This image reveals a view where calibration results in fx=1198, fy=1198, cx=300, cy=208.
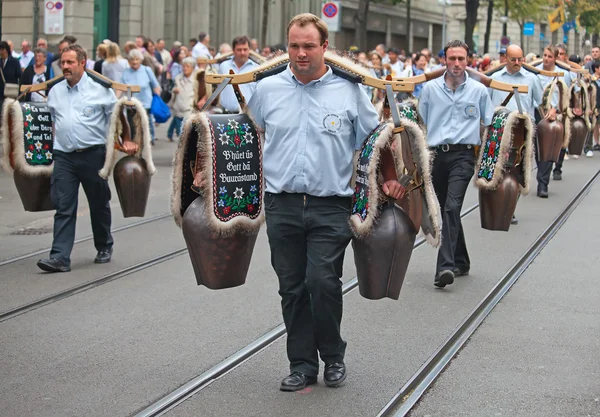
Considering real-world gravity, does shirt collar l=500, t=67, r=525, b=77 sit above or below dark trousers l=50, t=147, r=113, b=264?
above

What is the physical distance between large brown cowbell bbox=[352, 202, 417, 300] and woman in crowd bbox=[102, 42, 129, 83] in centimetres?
1340

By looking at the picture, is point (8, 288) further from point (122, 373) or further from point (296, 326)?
point (296, 326)

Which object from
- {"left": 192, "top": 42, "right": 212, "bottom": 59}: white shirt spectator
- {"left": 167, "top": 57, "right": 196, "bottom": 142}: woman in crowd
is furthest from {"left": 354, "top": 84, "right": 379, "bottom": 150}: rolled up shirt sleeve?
{"left": 192, "top": 42, "right": 212, "bottom": 59}: white shirt spectator

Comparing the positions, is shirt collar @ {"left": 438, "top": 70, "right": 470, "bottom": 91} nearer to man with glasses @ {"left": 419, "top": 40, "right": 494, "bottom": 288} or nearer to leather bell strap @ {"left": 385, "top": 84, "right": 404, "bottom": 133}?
man with glasses @ {"left": 419, "top": 40, "right": 494, "bottom": 288}

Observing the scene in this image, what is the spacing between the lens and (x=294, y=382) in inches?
243

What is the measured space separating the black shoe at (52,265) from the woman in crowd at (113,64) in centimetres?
953

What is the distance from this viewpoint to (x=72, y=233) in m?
9.95

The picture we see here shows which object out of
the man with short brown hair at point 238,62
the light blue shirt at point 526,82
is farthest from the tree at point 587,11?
the man with short brown hair at point 238,62

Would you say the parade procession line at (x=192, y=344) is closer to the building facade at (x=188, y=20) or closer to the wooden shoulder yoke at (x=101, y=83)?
the wooden shoulder yoke at (x=101, y=83)

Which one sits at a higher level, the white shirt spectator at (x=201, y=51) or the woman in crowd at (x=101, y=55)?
the white shirt spectator at (x=201, y=51)

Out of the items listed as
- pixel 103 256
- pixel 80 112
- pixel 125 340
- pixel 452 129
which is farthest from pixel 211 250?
pixel 103 256

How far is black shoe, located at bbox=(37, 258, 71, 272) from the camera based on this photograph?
9.64 meters

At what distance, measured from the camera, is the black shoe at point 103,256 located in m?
10.2

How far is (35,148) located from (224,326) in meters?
3.19
